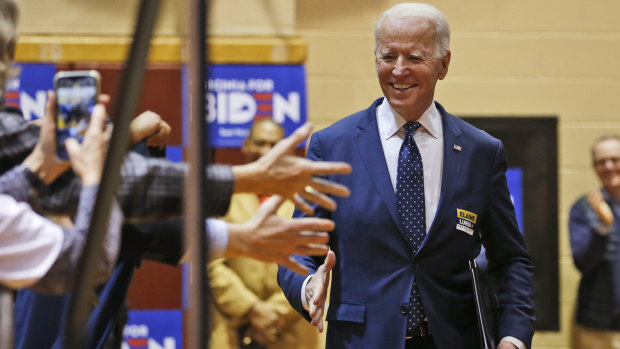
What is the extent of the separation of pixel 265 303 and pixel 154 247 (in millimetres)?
2091

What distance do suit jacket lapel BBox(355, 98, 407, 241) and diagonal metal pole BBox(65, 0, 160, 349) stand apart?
1.12m

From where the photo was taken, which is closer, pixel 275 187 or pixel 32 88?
pixel 275 187

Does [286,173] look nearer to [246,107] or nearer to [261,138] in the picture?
[261,138]

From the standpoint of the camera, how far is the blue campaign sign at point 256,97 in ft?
13.8

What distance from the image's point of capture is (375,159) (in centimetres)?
199

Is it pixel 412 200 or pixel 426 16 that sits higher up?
pixel 426 16

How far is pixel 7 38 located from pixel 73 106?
15 centimetres

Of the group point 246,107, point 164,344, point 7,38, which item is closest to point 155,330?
point 164,344

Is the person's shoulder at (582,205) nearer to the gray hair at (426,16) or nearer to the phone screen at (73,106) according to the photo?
the gray hair at (426,16)

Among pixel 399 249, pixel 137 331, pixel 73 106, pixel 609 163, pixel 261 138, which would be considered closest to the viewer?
pixel 73 106

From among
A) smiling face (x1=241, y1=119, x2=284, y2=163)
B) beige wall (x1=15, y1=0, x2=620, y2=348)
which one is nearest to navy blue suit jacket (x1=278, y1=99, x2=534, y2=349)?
smiling face (x1=241, y1=119, x2=284, y2=163)

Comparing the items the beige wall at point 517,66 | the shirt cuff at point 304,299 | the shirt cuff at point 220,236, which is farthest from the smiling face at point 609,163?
the shirt cuff at point 220,236

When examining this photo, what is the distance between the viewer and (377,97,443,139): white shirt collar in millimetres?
2031

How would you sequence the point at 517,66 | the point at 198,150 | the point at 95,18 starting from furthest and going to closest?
the point at 517,66
the point at 95,18
the point at 198,150
